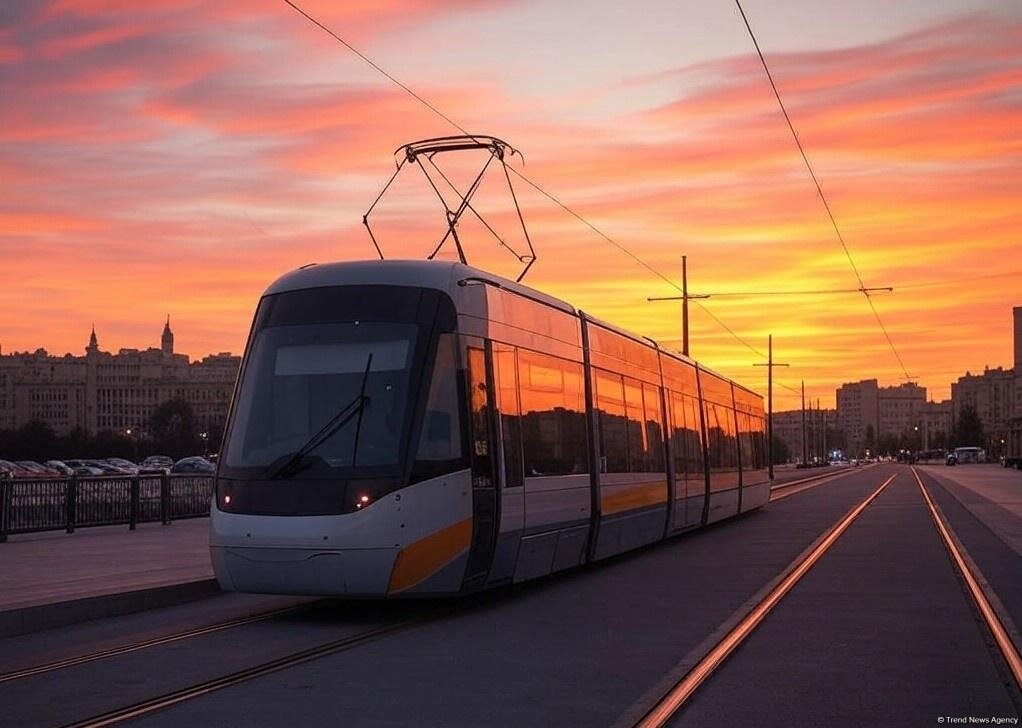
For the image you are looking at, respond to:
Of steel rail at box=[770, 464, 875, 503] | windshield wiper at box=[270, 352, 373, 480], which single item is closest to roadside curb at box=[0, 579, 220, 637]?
windshield wiper at box=[270, 352, 373, 480]

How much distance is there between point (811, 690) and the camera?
9.70 meters

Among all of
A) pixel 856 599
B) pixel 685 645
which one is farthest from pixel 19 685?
pixel 856 599

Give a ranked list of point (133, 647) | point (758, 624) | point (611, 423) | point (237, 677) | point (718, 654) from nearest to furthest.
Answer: point (237, 677)
point (718, 654)
point (133, 647)
point (758, 624)
point (611, 423)

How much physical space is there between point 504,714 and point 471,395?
606 cm

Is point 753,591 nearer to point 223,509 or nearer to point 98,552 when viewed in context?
point 223,509

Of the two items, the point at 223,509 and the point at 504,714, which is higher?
the point at 223,509

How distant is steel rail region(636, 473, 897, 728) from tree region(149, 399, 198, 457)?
15578 cm

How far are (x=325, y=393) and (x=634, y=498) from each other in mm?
8504

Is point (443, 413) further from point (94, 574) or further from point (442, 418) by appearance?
point (94, 574)

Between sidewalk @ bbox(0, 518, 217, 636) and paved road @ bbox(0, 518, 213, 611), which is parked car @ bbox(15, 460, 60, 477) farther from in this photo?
sidewalk @ bbox(0, 518, 217, 636)

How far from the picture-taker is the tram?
13.3 meters

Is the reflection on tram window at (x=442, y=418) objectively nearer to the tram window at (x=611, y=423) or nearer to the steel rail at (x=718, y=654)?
the steel rail at (x=718, y=654)

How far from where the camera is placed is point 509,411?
51.6ft

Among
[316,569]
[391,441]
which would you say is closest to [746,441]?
[391,441]
